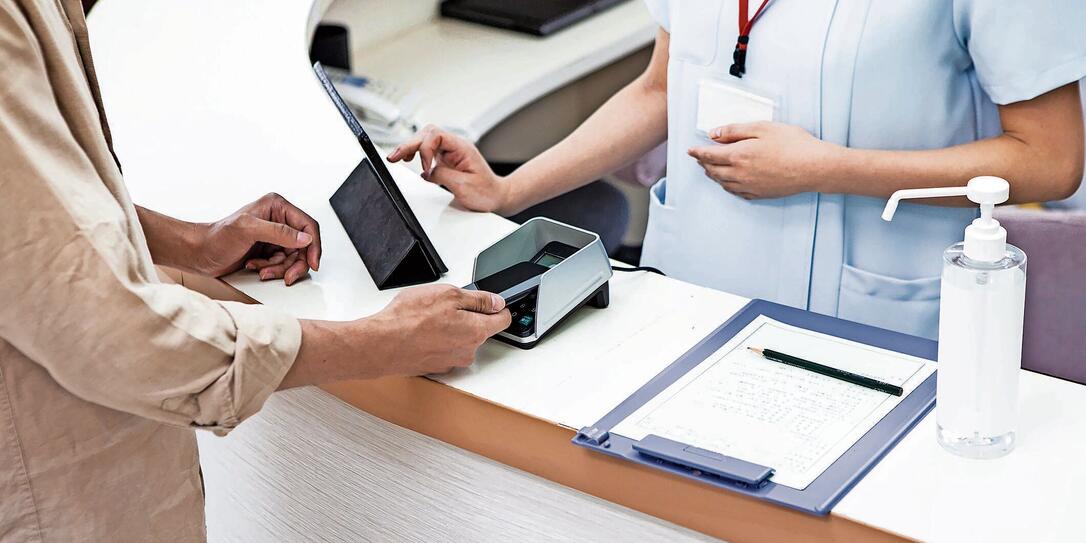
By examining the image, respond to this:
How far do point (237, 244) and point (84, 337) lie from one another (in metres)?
0.45

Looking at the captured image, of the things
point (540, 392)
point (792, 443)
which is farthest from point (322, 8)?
point (792, 443)

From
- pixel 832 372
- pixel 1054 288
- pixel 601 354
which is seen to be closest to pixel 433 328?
pixel 601 354

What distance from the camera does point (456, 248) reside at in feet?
5.14

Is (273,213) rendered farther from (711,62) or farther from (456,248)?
(711,62)

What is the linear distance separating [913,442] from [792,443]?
114mm

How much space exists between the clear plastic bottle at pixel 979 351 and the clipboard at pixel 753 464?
7cm

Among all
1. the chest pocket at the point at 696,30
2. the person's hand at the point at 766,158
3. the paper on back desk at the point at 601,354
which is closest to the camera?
the paper on back desk at the point at 601,354

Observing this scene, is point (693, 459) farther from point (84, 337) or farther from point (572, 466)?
point (84, 337)

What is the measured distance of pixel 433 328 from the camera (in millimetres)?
1219

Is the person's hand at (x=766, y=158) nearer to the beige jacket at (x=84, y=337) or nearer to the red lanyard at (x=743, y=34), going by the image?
the red lanyard at (x=743, y=34)

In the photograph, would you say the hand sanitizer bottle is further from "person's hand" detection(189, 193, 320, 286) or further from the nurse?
"person's hand" detection(189, 193, 320, 286)

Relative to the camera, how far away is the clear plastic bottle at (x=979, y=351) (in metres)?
Answer: 0.98

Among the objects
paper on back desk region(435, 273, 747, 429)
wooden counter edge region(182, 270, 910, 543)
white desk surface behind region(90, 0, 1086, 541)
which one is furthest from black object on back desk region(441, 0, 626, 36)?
wooden counter edge region(182, 270, 910, 543)

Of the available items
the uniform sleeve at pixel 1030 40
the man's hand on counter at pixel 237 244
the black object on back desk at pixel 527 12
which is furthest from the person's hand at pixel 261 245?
the black object on back desk at pixel 527 12
